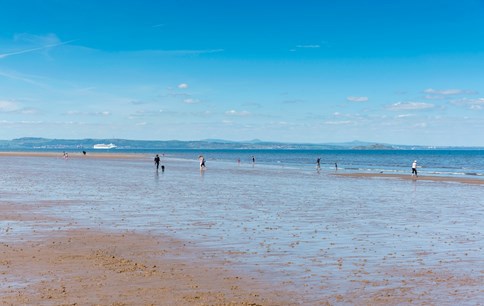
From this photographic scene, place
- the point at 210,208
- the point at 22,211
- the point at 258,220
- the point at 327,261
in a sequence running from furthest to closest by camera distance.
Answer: the point at 210,208 < the point at 22,211 < the point at 258,220 < the point at 327,261

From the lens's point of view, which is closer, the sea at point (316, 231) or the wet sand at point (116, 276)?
the wet sand at point (116, 276)

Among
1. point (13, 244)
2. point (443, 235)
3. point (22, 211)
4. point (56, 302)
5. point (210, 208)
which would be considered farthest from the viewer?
point (210, 208)

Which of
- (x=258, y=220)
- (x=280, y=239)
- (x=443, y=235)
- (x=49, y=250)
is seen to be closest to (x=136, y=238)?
(x=49, y=250)

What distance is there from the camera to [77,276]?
1355cm

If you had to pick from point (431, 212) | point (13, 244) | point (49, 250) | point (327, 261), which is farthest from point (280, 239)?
point (431, 212)

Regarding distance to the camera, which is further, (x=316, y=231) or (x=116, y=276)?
(x=316, y=231)

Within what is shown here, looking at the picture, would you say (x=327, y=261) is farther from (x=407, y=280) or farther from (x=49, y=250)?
(x=49, y=250)

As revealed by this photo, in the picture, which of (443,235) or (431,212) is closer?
(443,235)

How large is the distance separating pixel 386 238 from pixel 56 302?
1267cm

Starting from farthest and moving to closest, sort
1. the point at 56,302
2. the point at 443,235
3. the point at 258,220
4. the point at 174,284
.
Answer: the point at 258,220, the point at 443,235, the point at 174,284, the point at 56,302

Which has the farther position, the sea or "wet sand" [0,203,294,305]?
the sea

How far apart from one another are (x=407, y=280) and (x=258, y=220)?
429 inches

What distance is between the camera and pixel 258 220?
950 inches

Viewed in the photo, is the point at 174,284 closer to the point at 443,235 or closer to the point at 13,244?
the point at 13,244
